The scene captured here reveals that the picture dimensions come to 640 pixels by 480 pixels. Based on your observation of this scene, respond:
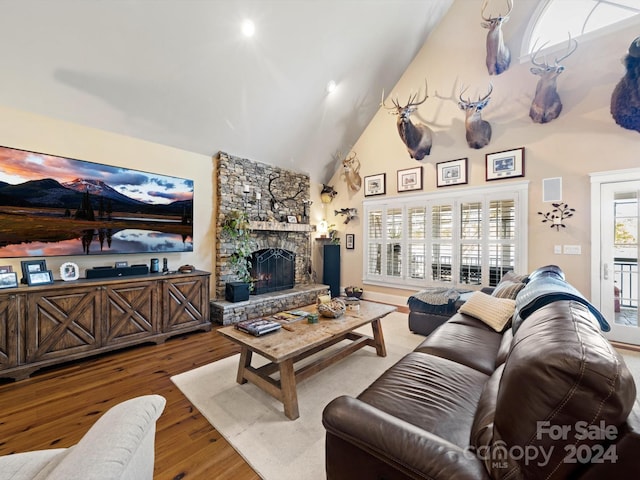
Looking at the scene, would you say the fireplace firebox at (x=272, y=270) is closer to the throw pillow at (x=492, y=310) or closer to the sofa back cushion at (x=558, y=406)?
the throw pillow at (x=492, y=310)

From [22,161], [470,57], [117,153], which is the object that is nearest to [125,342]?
[22,161]

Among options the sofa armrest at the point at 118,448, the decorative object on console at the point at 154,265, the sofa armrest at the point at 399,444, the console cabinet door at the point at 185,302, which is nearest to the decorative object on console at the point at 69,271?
the decorative object on console at the point at 154,265

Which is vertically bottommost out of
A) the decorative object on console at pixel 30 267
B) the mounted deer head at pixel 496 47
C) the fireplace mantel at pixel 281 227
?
the decorative object on console at pixel 30 267

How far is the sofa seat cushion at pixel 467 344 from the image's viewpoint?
1.94 m

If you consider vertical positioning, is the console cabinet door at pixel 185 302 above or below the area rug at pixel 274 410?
above

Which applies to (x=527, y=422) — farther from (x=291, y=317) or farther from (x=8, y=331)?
(x=8, y=331)

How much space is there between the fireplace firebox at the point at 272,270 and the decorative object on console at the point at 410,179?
2711mm

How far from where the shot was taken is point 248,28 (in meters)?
3.45

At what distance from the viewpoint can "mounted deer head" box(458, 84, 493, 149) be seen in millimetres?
4395

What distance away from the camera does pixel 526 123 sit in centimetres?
420

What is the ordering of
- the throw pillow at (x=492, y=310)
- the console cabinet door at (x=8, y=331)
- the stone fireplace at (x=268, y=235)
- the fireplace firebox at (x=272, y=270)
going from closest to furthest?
the console cabinet door at (x=8, y=331)
the throw pillow at (x=492, y=310)
the stone fireplace at (x=268, y=235)
the fireplace firebox at (x=272, y=270)

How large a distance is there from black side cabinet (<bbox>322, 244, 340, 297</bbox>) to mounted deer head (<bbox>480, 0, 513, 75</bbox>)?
14.0 ft

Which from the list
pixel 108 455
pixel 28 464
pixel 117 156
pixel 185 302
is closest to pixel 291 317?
pixel 185 302

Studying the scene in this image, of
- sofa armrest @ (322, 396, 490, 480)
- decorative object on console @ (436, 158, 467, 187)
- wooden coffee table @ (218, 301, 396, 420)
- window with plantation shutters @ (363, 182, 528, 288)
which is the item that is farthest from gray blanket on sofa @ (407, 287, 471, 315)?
sofa armrest @ (322, 396, 490, 480)
